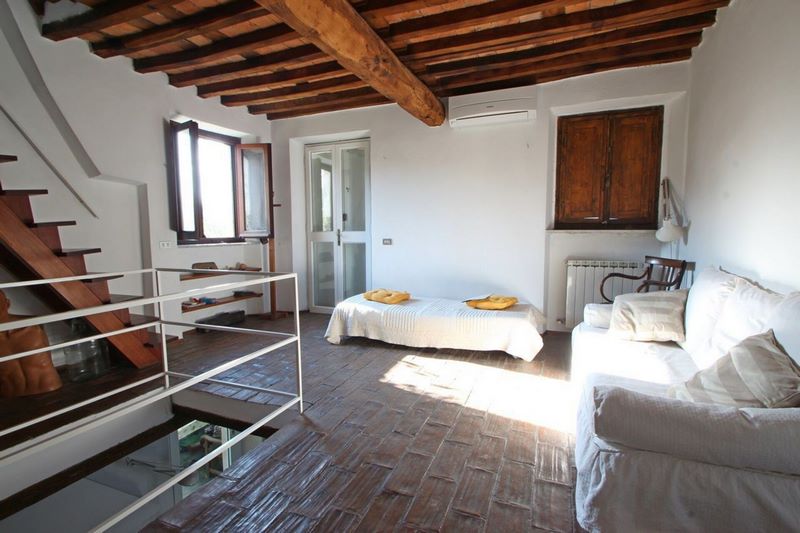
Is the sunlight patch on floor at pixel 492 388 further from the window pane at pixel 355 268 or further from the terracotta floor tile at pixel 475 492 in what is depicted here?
the window pane at pixel 355 268

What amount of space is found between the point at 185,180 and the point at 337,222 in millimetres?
1900

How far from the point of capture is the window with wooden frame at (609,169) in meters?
3.97

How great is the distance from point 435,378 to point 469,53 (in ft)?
9.23

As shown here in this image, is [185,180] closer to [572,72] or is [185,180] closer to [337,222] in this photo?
[337,222]

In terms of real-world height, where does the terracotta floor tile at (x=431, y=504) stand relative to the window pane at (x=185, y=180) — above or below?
below

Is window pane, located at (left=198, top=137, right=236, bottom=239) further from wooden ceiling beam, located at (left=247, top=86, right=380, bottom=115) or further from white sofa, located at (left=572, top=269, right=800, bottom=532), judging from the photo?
white sofa, located at (left=572, top=269, right=800, bottom=532)

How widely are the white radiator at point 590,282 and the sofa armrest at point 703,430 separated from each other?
10.4 ft

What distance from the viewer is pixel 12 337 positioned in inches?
110

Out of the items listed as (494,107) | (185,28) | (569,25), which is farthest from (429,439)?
(185,28)

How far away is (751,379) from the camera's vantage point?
1.39 meters

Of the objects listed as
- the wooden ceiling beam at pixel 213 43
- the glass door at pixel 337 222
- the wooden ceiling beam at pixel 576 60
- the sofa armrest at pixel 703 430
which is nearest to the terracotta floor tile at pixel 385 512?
the sofa armrest at pixel 703 430

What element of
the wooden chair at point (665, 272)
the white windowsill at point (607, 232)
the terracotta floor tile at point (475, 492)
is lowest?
the terracotta floor tile at point (475, 492)

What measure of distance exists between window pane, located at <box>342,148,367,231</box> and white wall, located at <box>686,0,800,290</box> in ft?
12.0

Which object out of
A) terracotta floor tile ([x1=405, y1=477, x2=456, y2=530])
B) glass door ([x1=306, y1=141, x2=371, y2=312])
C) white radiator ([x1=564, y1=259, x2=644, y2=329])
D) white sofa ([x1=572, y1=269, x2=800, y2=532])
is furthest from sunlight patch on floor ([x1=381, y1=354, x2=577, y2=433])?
glass door ([x1=306, y1=141, x2=371, y2=312])
